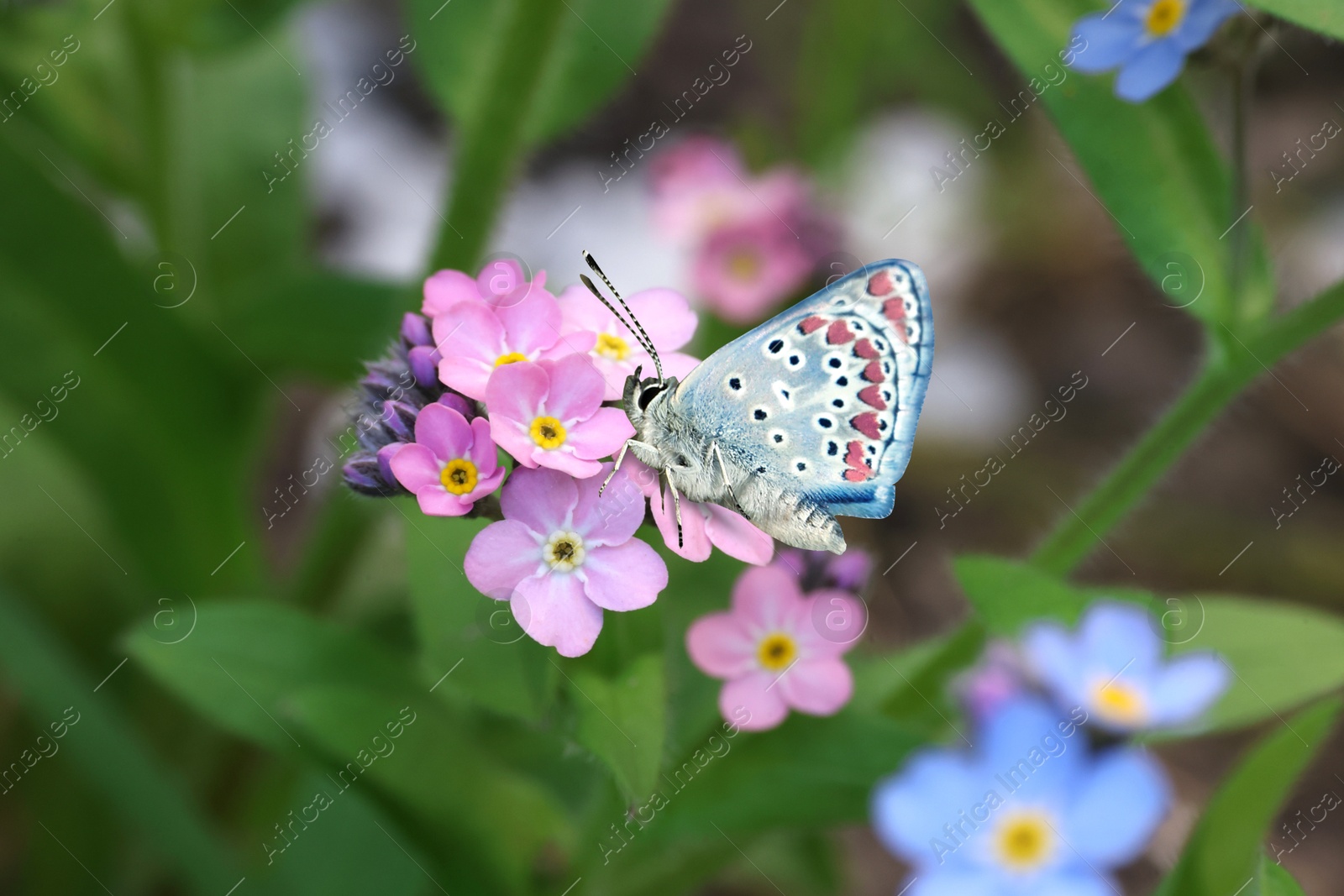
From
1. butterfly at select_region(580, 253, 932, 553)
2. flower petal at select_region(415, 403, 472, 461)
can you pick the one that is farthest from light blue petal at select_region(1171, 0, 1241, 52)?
flower petal at select_region(415, 403, 472, 461)

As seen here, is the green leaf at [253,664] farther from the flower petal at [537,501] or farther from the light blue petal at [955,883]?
the light blue petal at [955,883]

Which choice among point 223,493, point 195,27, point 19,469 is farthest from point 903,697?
point 19,469

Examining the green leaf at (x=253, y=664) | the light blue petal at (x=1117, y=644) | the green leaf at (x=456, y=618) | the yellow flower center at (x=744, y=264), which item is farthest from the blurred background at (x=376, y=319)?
the light blue petal at (x=1117, y=644)

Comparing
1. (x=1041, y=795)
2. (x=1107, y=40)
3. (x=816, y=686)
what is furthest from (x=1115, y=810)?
(x=1107, y=40)

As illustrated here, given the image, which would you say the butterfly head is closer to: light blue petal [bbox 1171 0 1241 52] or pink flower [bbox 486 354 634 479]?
pink flower [bbox 486 354 634 479]

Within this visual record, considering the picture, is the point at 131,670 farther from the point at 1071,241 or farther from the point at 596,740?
the point at 1071,241

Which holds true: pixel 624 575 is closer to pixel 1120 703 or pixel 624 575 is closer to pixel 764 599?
pixel 764 599
